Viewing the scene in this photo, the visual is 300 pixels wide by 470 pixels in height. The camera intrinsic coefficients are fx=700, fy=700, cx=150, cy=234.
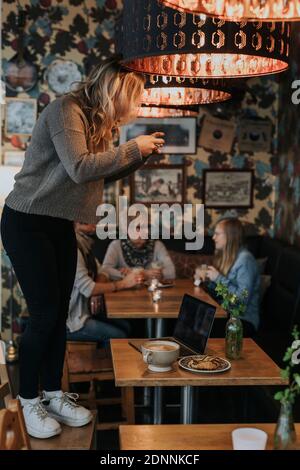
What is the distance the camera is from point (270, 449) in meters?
1.68

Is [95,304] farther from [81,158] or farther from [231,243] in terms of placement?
[81,158]

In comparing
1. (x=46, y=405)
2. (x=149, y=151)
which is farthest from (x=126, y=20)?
(x=46, y=405)

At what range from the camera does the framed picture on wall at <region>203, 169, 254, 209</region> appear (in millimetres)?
5766

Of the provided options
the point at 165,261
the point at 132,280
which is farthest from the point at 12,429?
the point at 165,261

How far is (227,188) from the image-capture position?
5789 millimetres

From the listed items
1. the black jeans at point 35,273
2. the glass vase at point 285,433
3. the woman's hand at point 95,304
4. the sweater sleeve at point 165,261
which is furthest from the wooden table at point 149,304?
the glass vase at point 285,433

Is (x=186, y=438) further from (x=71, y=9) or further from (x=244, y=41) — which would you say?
(x=71, y=9)

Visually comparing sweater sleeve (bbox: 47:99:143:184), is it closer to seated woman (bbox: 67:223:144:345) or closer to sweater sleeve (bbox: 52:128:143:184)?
sweater sleeve (bbox: 52:128:143:184)

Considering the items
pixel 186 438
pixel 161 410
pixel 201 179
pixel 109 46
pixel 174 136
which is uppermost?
pixel 109 46

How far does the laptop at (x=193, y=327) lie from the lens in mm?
2533

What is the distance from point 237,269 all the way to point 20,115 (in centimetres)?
234

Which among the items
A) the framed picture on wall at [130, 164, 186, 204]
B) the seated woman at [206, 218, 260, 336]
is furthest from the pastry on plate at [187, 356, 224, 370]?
the framed picture on wall at [130, 164, 186, 204]

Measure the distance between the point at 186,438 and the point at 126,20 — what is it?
117cm
